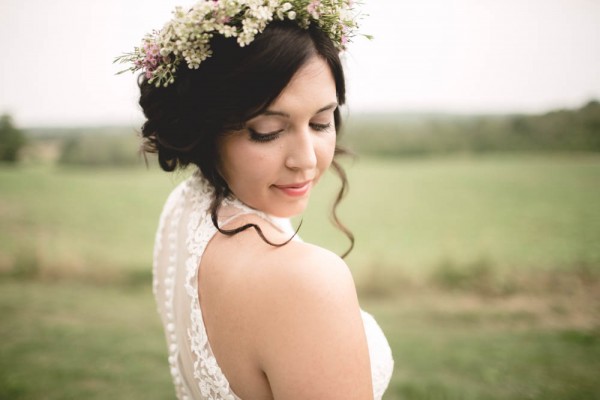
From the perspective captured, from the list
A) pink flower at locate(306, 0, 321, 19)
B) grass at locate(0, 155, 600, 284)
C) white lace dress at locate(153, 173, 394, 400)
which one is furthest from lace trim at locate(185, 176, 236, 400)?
grass at locate(0, 155, 600, 284)

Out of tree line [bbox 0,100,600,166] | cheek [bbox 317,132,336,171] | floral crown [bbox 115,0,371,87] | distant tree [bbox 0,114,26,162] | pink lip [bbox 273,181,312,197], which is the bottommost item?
tree line [bbox 0,100,600,166]

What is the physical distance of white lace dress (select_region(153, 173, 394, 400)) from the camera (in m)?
1.58

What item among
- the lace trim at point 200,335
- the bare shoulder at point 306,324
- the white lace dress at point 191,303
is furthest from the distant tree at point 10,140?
the bare shoulder at point 306,324

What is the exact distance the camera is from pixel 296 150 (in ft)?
5.24

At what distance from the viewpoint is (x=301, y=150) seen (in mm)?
1592

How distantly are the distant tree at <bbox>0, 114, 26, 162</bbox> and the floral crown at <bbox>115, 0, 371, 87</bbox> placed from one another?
8820 millimetres

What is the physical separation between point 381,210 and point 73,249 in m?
10.2

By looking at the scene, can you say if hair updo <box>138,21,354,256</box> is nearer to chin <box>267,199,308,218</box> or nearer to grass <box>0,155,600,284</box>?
chin <box>267,199,308,218</box>

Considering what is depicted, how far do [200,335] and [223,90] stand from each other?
3.22 ft

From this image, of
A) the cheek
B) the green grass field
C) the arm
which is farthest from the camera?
the green grass field

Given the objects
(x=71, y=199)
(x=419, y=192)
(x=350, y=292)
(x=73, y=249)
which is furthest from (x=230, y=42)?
(x=419, y=192)

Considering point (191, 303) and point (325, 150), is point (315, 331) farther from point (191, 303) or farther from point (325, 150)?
point (325, 150)

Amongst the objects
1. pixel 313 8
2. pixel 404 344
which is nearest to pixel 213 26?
pixel 313 8

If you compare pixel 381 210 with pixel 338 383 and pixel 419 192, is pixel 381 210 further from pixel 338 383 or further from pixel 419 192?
pixel 338 383
